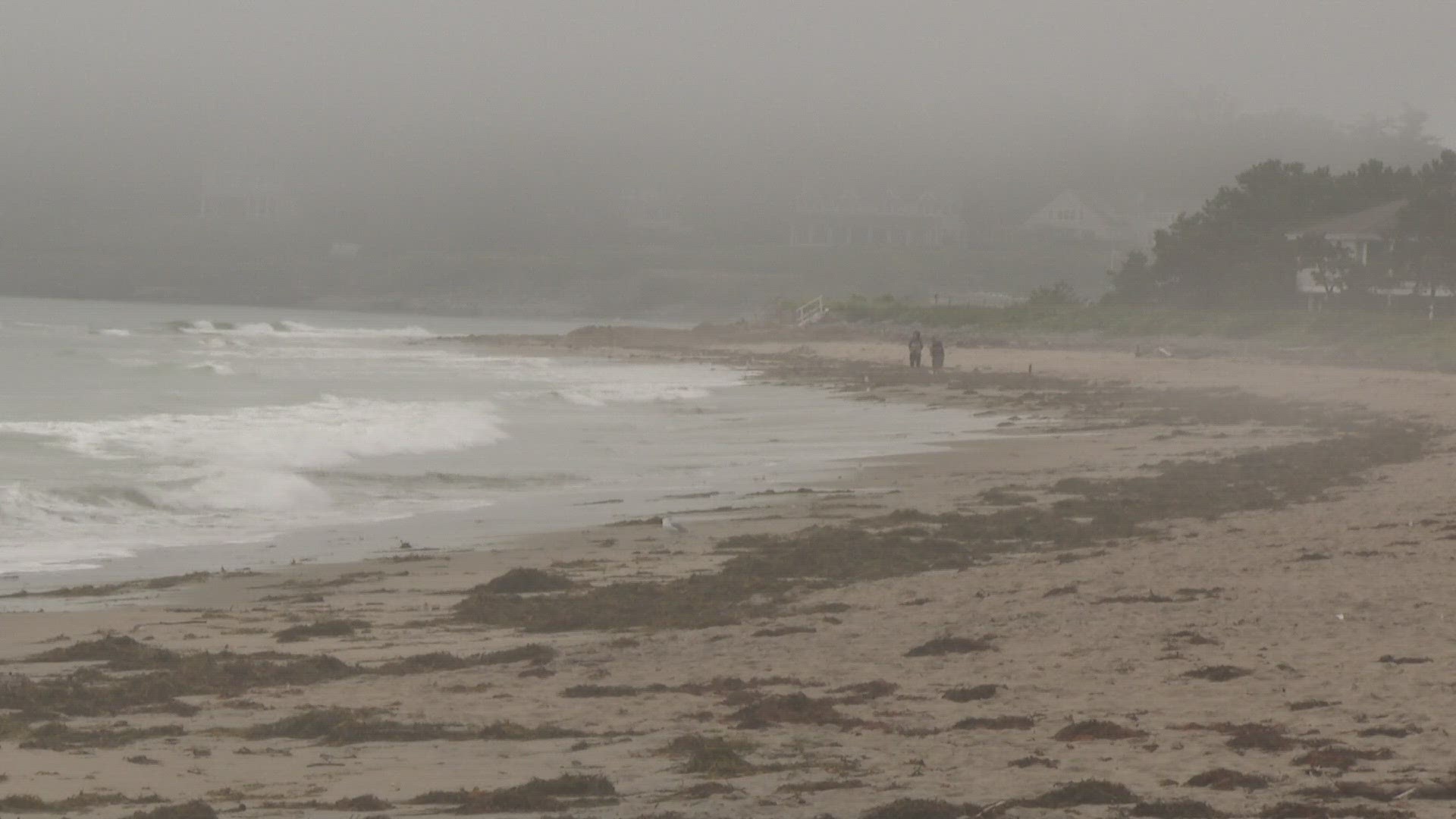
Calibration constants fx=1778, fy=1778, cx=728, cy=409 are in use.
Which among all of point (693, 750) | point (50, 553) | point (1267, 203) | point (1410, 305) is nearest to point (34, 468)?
point (50, 553)

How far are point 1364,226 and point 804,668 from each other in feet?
196

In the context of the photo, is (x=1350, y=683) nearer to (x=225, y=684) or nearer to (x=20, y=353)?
(x=225, y=684)

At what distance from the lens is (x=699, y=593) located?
1221 centimetres

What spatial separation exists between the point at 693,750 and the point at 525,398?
30.4m

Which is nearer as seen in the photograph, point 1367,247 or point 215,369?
point 215,369

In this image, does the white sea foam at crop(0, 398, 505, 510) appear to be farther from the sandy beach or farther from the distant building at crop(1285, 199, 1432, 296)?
the distant building at crop(1285, 199, 1432, 296)

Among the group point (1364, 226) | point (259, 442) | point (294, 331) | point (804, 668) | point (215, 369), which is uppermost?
point (1364, 226)

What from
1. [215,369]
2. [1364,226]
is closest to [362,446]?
[215,369]

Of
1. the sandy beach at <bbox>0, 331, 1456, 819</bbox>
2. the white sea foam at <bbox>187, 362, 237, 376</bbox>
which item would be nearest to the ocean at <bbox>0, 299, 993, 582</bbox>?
the white sea foam at <bbox>187, 362, 237, 376</bbox>

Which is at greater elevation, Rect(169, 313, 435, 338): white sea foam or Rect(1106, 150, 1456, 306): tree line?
Rect(1106, 150, 1456, 306): tree line

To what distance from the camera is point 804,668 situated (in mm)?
9242

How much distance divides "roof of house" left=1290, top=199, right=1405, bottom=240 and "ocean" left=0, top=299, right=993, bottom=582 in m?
25.6

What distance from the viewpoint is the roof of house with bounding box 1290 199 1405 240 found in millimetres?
62438

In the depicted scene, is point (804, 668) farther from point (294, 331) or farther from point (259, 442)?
point (294, 331)
